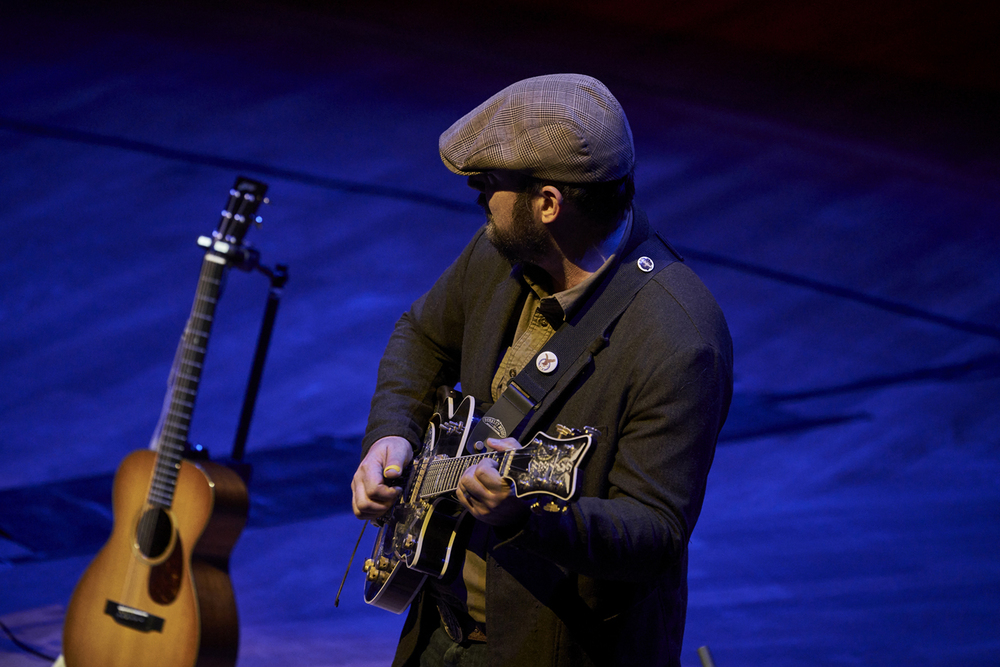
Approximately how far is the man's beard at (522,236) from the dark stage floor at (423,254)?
2.85 meters

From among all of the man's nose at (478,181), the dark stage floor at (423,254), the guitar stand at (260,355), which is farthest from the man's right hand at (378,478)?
the dark stage floor at (423,254)

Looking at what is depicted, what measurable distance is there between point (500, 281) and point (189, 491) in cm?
A: 136

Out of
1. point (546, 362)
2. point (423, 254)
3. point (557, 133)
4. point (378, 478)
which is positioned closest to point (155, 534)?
point (378, 478)

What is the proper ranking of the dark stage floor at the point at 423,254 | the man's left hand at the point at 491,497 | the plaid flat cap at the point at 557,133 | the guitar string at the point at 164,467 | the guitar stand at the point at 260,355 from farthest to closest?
the dark stage floor at the point at 423,254
the guitar stand at the point at 260,355
the guitar string at the point at 164,467
the plaid flat cap at the point at 557,133
the man's left hand at the point at 491,497

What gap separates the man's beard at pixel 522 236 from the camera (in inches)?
73.9

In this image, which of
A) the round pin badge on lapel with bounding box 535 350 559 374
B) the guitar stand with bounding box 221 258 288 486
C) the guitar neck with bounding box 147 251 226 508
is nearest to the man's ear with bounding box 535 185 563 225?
the round pin badge on lapel with bounding box 535 350 559 374

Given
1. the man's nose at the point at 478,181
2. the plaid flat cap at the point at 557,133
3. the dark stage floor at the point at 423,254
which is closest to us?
the plaid flat cap at the point at 557,133

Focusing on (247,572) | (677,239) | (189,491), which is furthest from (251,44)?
(189,491)

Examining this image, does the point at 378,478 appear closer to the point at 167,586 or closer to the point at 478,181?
the point at 478,181

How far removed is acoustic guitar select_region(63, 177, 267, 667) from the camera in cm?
280

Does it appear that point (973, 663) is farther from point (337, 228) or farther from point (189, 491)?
point (337, 228)

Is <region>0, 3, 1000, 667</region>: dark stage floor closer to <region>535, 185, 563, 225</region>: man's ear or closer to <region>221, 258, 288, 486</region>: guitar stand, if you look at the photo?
<region>221, 258, 288, 486</region>: guitar stand

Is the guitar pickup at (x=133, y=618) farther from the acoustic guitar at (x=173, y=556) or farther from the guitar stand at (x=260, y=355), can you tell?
the guitar stand at (x=260, y=355)

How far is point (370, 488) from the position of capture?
201 cm
